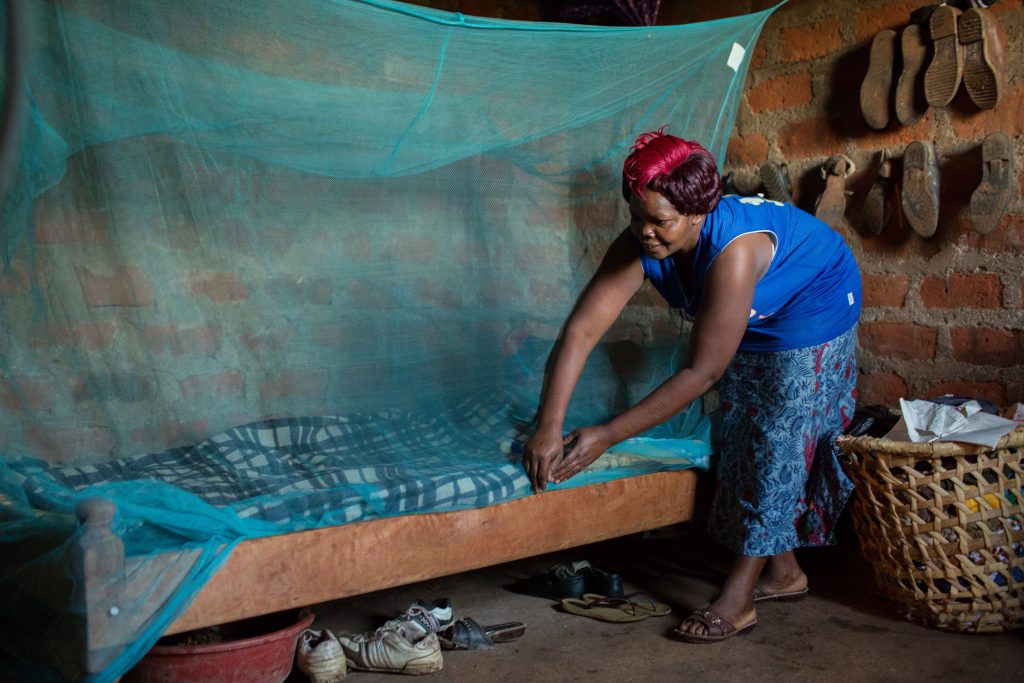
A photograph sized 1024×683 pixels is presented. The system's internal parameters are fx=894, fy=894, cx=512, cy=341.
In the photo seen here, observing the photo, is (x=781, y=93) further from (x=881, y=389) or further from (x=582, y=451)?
(x=582, y=451)

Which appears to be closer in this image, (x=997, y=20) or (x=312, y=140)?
(x=312, y=140)

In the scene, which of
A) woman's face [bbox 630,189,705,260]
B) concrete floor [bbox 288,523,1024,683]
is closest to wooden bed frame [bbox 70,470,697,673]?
concrete floor [bbox 288,523,1024,683]

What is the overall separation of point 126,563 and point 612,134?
1453 mm

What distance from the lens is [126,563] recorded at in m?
1.49

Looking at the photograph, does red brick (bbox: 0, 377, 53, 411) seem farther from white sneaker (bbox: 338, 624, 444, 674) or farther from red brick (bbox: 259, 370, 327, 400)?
white sneaker (bbox: 338, 624, 444, 674)

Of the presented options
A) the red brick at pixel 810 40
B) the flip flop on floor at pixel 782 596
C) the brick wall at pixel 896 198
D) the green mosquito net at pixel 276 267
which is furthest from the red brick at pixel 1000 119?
the flip flop on floor at pixel 782 596

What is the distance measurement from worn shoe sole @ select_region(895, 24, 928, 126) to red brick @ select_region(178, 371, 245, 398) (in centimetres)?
184

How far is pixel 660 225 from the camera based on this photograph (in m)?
1.85

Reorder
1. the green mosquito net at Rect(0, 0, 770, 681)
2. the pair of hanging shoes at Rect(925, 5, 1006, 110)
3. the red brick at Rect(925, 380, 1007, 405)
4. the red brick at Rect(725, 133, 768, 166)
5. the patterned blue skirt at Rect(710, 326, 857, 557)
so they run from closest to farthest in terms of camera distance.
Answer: the green mosquito net at Rect(0, 0, 770, 681)
the patterned blue skirt at Rect(710, 326, 857, 557)
the pair of hanging shoes at Rect(925, 5, 1006, 110)
the red brick at Rect(925, 380, 1007, 405)
the red brick at Rect(725, 133, 768, 166)

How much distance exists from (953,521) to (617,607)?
2.67ft

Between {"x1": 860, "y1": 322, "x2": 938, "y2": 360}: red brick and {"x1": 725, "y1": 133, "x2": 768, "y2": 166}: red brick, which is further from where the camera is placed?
{"x1": 725, "y1": 133, "x2": 768, "y2": 166}: red brick

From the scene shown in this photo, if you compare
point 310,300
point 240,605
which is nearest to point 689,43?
point 310,300

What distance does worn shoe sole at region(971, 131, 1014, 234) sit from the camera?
2.20 metres

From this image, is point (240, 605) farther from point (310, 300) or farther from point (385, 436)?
point (310, 300)
